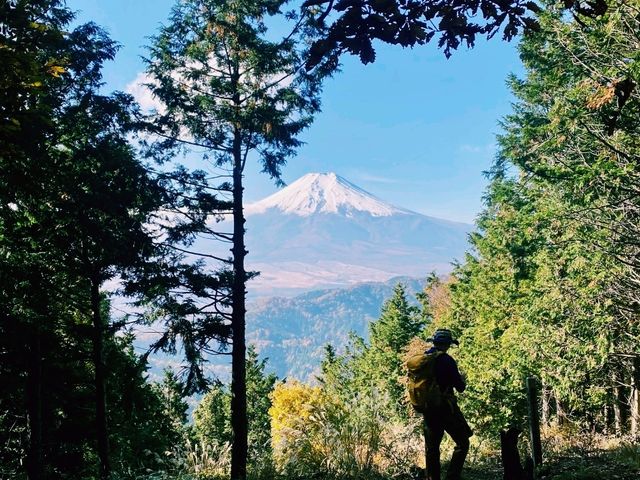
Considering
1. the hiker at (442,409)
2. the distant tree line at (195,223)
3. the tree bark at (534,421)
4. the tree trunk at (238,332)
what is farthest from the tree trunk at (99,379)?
the tree bark at (534,421)

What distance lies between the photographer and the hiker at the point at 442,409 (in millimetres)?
5137

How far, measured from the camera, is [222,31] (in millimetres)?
11453

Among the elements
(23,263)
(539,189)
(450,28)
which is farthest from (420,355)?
(539,189)

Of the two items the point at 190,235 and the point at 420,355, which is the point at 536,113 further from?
the point at 420,355

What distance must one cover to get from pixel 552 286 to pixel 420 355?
9.31 metres

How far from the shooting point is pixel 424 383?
17.0 feet

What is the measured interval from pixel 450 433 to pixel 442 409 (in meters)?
0.25

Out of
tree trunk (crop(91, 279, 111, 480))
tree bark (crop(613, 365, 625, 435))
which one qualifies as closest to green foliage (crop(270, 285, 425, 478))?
tree trunk (crop(91, 279, 111, 480))

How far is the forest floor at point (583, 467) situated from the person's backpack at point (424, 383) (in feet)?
5.96

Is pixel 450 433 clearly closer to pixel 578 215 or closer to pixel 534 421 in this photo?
pixel 534 421

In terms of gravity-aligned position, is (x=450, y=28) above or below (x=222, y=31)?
below

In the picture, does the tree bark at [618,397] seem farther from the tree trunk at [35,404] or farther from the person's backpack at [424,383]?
the tree trunk at [35,404]

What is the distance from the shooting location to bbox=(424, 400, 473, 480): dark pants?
5148 mm

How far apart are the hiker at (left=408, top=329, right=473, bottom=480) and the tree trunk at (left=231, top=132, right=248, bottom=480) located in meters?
6.17
